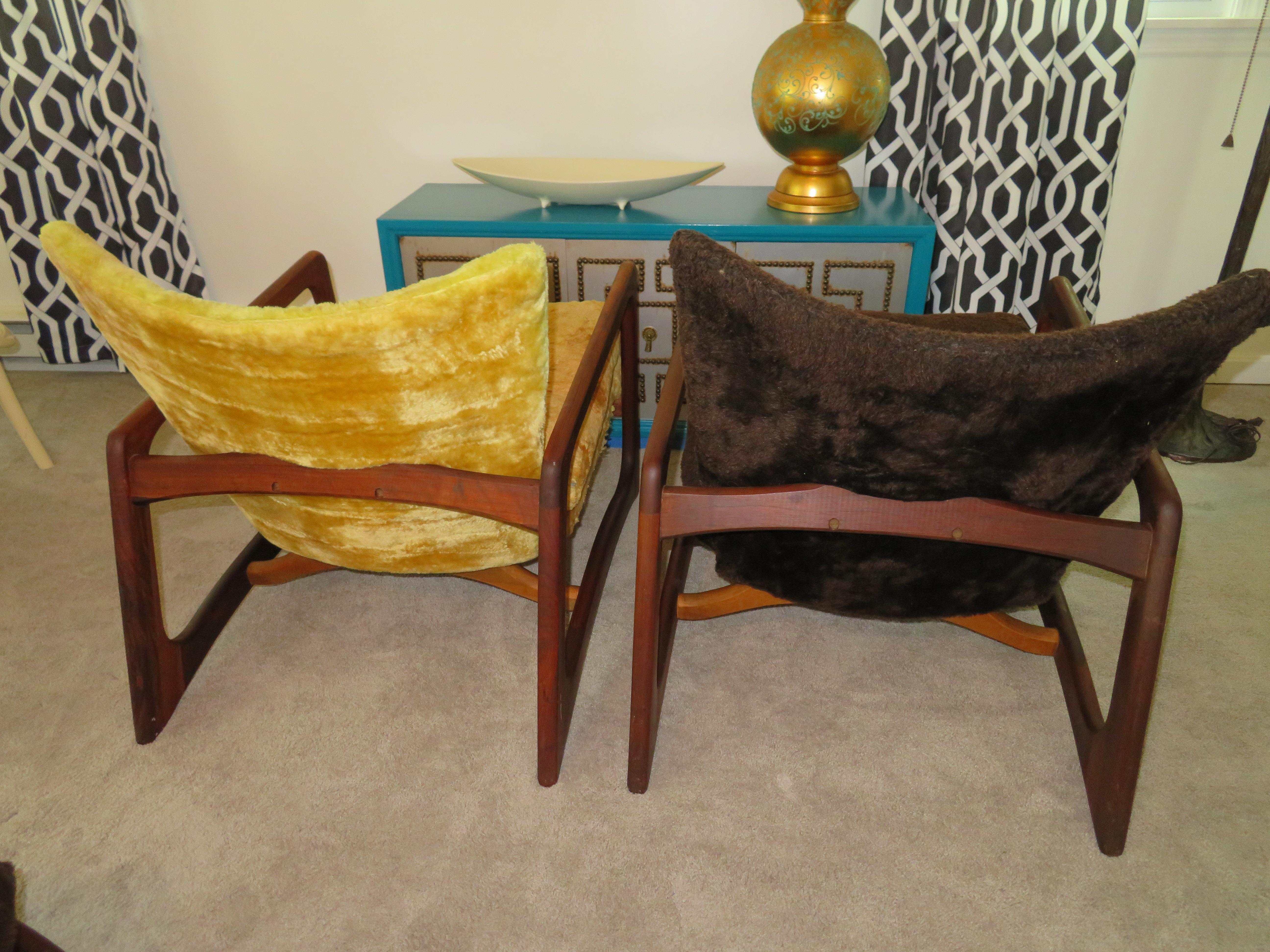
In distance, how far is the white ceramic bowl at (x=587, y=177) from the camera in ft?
6.84

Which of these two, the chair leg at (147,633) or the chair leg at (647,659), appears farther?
the chair leg at (147,633)

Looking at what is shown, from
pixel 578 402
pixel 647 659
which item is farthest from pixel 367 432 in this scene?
pixel 647 659

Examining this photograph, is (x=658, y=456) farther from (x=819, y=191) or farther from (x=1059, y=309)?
(x=819, y=191)

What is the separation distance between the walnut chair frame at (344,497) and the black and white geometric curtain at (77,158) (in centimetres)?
118

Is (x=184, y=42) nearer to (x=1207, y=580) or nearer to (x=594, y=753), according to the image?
(x=594, y=753)

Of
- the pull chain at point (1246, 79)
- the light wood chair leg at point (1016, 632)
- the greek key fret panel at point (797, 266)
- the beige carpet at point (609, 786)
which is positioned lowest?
the beige carpet at point (609, 786)

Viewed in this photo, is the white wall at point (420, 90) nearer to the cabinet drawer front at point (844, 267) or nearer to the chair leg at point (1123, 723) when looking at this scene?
the cabinet drawer front at point (844, 267)

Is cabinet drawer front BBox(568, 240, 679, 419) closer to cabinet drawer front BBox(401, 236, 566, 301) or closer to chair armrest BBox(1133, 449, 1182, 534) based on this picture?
cabinet drawer front BBox(401, 236, 566, 301)

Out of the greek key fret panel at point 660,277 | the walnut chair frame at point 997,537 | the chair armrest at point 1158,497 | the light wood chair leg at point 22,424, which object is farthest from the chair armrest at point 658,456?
the light wood chair leg at point 22,424

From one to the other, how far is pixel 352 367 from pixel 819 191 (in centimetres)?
136

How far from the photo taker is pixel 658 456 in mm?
1217

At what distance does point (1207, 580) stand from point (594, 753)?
51.6 inches

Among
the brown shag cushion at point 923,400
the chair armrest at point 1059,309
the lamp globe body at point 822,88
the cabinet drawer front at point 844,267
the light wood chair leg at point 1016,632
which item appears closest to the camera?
the brown shag cushion at point 923,400

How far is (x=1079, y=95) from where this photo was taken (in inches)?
84.7
